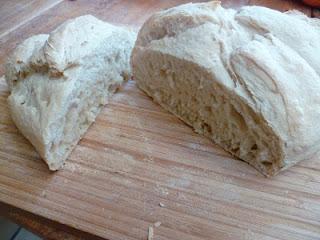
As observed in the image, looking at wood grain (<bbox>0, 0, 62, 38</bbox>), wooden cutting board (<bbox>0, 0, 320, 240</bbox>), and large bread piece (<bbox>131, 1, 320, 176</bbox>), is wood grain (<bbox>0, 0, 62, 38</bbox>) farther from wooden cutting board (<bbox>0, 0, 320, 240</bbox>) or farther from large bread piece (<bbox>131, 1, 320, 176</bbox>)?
large bread piece (<bbox>131, 1, 320, 176</bbox>)

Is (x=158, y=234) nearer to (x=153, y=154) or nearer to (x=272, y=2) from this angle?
(x=153, y=154)

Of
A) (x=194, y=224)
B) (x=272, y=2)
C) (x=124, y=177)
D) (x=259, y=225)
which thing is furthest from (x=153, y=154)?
(x=272, y=2)

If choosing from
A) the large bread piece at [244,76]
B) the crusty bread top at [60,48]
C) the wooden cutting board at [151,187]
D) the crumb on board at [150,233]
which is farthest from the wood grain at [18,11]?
the crumb on board at [150,233]

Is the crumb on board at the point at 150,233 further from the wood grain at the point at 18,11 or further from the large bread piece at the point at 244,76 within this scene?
the wood grain at the point at 18,11

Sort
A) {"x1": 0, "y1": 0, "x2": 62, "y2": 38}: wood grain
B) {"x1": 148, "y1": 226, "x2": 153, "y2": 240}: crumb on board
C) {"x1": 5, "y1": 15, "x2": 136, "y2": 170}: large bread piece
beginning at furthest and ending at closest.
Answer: {"x1": 0, "y1": 0, "x2": 62, "y2": 38}: wood grain → {"x1": 5, "y1": 15, "x2": 136, "y2": 170}: large bread piece → {"x1": 148, "y1": 226, "x2": 153, "y2": 240}: crumb on board

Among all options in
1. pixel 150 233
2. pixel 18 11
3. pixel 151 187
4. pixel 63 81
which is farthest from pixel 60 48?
pixel 18 11

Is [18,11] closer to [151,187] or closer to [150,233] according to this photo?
[151,187]

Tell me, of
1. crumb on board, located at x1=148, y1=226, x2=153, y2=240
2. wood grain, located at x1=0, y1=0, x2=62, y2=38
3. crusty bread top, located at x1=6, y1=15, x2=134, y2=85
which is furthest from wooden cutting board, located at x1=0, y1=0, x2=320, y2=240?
wood grain, located at x1=0, y1=0, x2=62, y2=38
